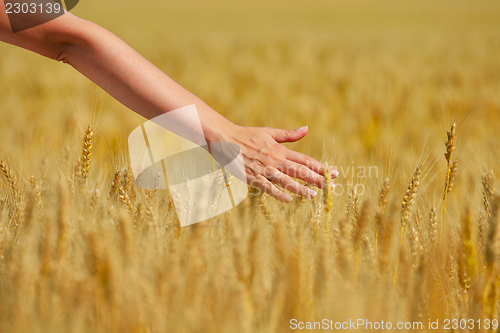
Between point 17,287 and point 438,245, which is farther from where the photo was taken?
point 438,245

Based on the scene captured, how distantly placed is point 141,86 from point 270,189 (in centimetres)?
47

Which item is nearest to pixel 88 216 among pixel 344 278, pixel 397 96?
pixel 344 278

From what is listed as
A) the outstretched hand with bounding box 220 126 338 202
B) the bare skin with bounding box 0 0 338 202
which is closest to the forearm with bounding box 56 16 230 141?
the bare skin with bounding box 0 0 338 202

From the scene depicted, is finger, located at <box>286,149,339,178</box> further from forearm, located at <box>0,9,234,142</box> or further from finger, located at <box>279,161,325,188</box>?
forearm, located at <box>0,9,234,142</box>

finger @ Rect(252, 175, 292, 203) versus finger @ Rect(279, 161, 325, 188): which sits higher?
finger @ Rect(279, 161, 325, 188)

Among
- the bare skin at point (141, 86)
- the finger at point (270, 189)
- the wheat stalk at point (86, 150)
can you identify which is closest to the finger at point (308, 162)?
the bare skin at point (141, 86)

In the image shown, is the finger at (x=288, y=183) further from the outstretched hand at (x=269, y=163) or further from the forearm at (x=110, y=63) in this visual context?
the forearm at (x=110, y=63)

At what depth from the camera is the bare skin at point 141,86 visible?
1041 millimetres

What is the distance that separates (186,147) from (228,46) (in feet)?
17.2

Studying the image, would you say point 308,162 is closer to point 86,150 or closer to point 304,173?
point 304,173

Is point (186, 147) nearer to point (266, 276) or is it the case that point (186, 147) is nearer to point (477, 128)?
point (266, 276)

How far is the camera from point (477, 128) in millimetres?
2926

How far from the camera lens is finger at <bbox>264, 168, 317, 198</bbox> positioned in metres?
1.08

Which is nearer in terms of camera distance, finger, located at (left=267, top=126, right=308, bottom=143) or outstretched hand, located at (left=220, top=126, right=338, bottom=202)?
outstretched hand, located at (left=220, top=126, right=338, bottom=202)
